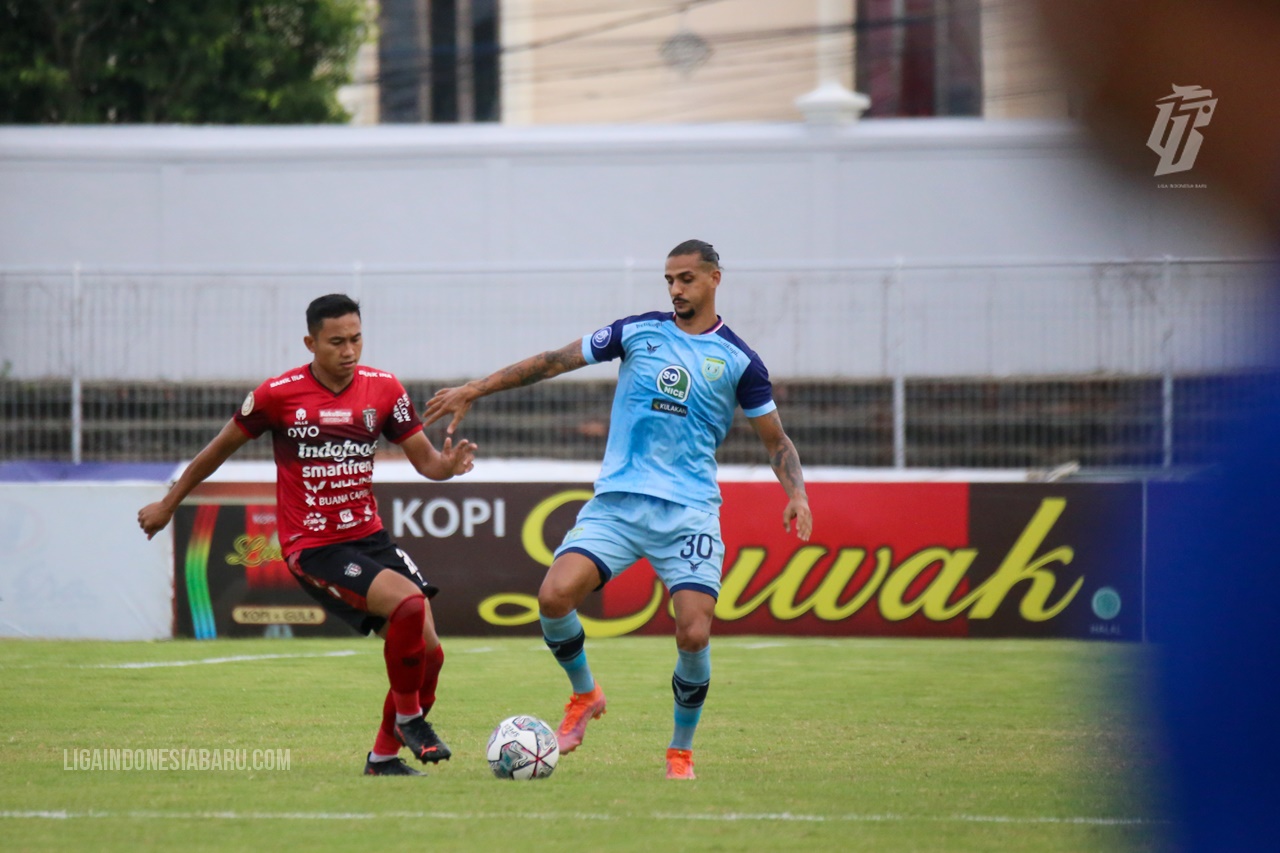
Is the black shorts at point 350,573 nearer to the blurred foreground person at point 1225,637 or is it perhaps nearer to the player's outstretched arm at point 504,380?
the player's outstretched arm at point 504,380

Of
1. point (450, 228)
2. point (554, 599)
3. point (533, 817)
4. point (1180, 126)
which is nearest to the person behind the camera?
point (1180, 126)

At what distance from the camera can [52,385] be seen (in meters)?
14.3

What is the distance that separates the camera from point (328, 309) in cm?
683

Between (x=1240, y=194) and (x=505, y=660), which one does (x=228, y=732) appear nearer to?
(x=505, y=660)

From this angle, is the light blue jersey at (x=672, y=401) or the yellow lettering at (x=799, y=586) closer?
the light blue jersey at (x=672, y=401)

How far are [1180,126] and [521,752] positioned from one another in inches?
194

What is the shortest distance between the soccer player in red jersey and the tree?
51.8 feet

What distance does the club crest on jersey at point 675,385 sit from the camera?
706 centimetres

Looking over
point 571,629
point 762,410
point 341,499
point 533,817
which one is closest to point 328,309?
point 341,499

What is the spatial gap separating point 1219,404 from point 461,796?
4.44 m

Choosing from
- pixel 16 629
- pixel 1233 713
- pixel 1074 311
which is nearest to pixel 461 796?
pixel 1233 713

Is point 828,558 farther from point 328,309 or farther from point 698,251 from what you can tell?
point 328,309

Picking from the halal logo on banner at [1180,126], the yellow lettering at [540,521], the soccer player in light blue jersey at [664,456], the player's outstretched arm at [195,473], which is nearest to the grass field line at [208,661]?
the yellow lettering at [540,521]

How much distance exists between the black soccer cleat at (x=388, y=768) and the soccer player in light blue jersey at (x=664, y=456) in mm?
700
